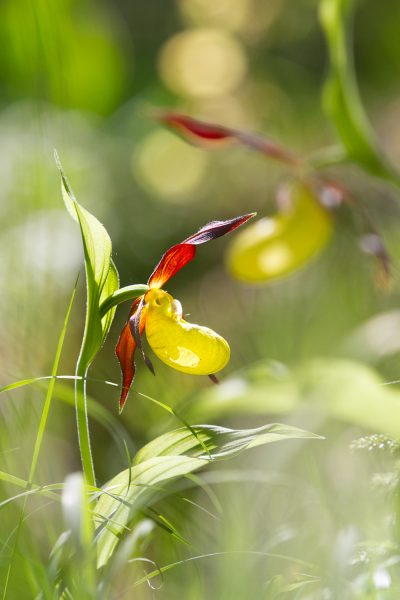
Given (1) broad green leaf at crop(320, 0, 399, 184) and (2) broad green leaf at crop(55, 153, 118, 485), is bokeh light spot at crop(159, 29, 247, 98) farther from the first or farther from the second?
(2) broad green leaf at crop(55, 153, 118, 485)

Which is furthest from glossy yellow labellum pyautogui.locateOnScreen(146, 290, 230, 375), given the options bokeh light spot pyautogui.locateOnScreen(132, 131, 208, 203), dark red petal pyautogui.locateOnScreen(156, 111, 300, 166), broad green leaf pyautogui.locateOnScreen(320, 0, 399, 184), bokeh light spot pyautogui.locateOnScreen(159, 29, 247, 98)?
bokeh light spot pyautogui.locateOnScreen(159, 29, 247, 98)

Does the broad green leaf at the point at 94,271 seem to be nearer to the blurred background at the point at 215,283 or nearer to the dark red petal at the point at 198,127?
the blurred background at the point at 215,283

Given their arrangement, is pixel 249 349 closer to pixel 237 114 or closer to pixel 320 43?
pixel 237 114

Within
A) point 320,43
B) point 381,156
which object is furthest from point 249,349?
point 320,43

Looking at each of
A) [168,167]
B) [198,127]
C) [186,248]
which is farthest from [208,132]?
[168,167]

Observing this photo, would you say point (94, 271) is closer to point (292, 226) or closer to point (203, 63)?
point (292, 226)

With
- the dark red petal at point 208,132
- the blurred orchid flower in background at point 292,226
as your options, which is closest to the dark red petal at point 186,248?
the dark red petal at point 208,132
